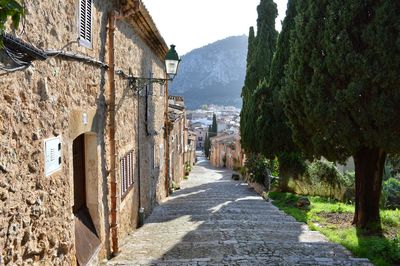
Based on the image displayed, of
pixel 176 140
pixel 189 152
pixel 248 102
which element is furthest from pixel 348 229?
pixel 189 152

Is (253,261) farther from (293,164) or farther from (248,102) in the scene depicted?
(248,102)

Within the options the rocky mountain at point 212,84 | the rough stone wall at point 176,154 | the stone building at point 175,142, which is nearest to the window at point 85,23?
the stone building at point 175,142

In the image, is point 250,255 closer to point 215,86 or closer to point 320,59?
point 320,59

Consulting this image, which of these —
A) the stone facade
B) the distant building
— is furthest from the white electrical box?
the stone facade

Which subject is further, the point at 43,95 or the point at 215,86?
the point at 215,86

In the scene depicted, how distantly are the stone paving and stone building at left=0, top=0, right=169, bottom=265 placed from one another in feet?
2.25

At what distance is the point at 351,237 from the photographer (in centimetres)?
855

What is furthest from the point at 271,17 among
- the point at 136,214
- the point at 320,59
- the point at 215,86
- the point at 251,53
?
the point at 215,86

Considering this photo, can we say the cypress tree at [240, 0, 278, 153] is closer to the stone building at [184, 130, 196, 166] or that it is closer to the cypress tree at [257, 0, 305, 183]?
the cypress tree at [257, 0, 305, 183]

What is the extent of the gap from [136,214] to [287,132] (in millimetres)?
8742

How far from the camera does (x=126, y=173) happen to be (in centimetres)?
907

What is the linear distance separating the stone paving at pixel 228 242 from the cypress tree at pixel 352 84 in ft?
6.69

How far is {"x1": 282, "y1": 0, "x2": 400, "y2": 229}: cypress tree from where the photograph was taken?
25.7ft

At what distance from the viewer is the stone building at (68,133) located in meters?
3.44
